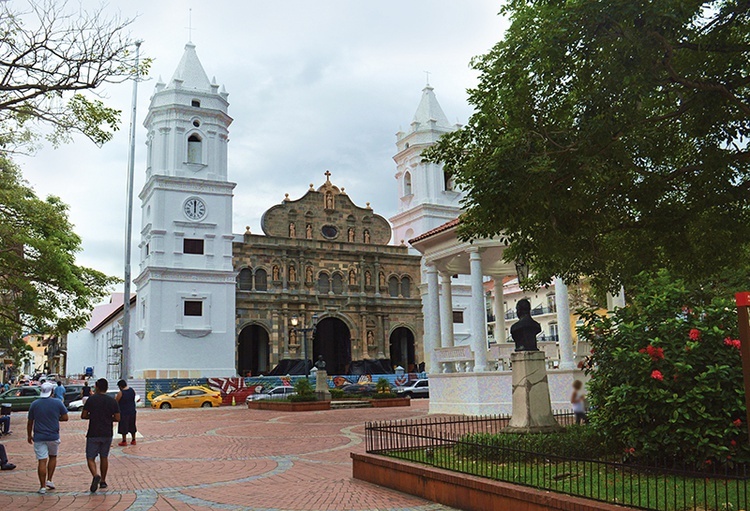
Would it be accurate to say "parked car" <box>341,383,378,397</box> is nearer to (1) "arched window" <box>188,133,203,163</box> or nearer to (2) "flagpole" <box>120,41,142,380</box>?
(2) "flagpole" <box>120,41,142,380</box>

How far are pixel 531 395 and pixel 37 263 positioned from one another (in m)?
20.8

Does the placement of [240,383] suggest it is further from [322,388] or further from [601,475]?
[601,475]

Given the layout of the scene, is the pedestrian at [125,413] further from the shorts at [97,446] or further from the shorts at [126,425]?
the shorts at [97,446]

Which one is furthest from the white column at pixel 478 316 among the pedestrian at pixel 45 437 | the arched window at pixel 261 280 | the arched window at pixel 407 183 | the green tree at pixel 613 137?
the arched window at pixel 407 183

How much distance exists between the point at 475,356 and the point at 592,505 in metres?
16.2

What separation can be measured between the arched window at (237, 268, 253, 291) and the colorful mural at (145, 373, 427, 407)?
8.32 m

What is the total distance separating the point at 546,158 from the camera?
8531 millimetres

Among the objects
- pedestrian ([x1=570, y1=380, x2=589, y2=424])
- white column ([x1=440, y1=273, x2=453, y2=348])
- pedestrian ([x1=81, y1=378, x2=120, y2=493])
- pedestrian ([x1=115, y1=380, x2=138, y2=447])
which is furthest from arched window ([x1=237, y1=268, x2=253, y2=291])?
pedestrian ([x1=81, y1=378, x2=120, y2=493])

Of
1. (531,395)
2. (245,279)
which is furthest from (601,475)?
(245,279)

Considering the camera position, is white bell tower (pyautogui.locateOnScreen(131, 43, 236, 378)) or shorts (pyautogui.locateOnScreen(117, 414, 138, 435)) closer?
shorts (pyautogui.locateOnScreen(117, 414, 138, 435))

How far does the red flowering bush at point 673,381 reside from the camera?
7.60m

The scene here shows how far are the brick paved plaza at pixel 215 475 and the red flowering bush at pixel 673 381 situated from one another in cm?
256

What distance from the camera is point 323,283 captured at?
5381 centimetres

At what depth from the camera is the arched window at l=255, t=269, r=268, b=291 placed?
51000mm
